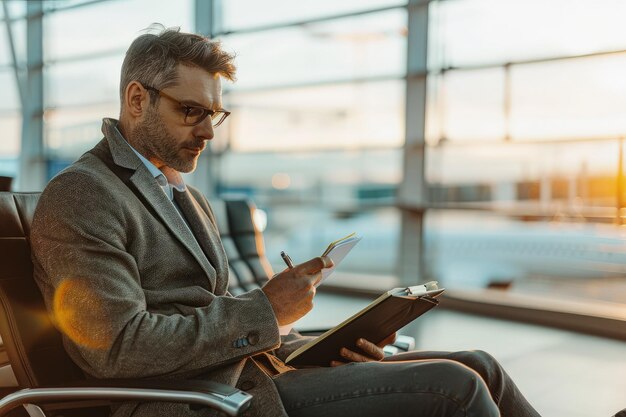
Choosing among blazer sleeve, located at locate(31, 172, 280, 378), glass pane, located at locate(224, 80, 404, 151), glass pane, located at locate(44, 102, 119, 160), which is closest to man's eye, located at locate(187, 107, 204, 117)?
blazer sleeve, located at locate(31, 172, 280, 378)

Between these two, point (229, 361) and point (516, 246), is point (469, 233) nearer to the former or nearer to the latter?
point (516, 246)

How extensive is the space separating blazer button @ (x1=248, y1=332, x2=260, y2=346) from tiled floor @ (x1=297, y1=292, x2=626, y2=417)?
1.88m

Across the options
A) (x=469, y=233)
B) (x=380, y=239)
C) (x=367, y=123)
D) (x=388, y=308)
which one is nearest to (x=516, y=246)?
(x=469, y=233)

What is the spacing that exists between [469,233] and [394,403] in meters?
7.61

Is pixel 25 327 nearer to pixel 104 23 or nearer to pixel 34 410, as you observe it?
pixel 34 410

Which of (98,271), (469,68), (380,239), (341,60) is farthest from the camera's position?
(380,239)

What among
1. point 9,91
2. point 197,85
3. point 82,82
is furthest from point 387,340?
point 9,91

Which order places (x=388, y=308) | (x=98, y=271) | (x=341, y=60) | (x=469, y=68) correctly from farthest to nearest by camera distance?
(x=341, y=60) < (x=469, y=68) < (x=388, y=308) < (x=98, y=271)

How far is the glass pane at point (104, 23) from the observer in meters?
6.81

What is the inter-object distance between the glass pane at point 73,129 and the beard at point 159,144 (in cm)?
633

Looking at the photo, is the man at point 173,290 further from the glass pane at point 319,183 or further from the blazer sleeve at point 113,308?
the glass pane at point 319,183

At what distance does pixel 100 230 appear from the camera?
4.47 ft

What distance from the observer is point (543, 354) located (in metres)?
3.83

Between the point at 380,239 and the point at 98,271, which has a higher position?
the point at 98,271
